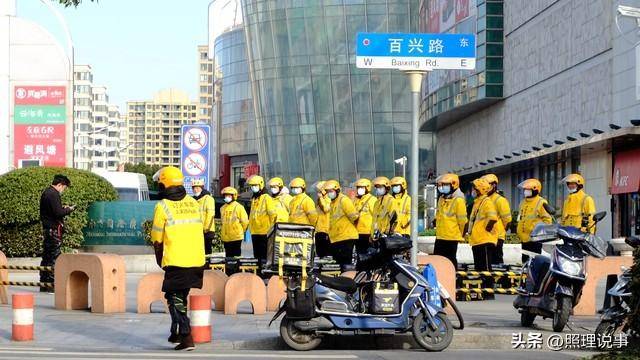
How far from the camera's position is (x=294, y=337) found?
11.7 m

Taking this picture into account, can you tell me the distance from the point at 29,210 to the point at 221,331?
13016 mm

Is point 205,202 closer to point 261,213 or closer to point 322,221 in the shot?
point 261,213

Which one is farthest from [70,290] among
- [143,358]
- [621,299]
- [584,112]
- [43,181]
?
[584,112]

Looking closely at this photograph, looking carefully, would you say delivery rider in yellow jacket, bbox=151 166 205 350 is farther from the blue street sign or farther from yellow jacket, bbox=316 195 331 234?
yellow jacket, bbox=316 195 331 234

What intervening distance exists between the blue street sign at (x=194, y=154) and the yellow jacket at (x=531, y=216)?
17.9 ft

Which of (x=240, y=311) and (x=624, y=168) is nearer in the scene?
(x=240, y=311)

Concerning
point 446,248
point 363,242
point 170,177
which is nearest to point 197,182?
point 363,242

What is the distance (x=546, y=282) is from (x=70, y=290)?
672 centimetres

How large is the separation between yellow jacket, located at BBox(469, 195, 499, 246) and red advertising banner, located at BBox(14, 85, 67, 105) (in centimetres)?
1624

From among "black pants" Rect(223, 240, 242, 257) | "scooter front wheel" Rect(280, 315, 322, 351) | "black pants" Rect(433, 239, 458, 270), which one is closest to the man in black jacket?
"black pants" Rect(223, 240, 242, 257)

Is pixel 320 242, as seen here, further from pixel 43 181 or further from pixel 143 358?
pixel 143 358

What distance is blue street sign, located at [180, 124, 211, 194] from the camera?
19297 millimetres

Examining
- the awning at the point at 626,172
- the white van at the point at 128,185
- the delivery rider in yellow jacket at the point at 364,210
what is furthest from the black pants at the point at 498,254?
the white van at the point at 128,185

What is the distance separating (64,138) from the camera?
1204 inches
